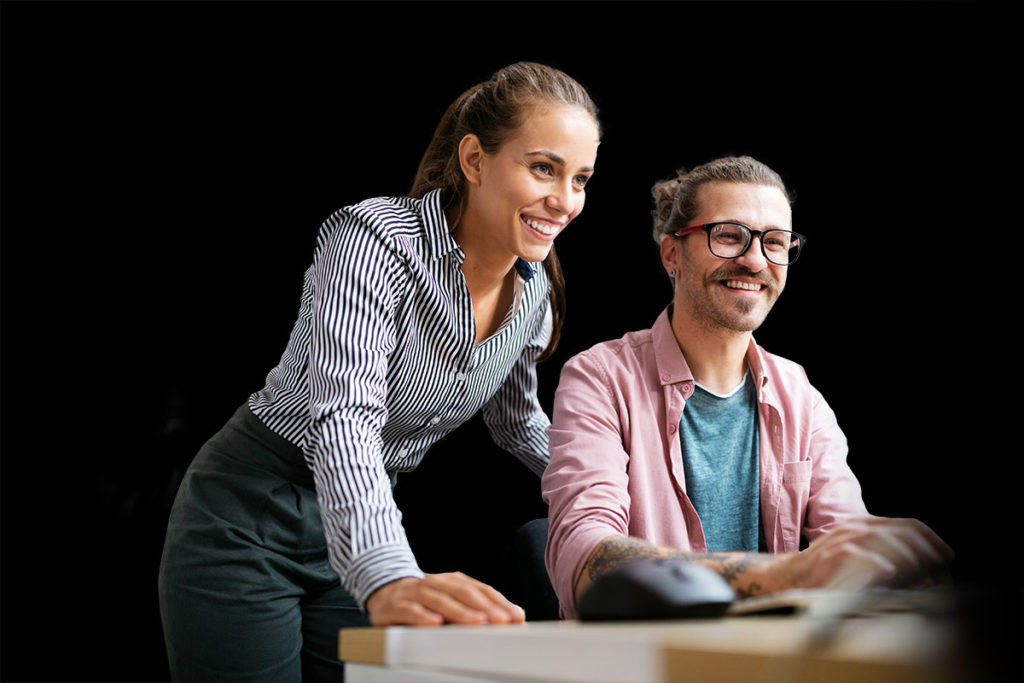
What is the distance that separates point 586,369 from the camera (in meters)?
1.78

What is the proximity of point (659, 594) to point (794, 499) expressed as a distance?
3.67 feet

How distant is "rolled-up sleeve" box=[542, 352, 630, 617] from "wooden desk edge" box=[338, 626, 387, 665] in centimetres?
59

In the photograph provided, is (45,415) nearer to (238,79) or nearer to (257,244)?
(257,244)

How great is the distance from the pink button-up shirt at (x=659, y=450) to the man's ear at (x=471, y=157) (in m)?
0.39

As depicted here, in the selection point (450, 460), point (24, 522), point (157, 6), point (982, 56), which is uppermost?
point (157, 6)

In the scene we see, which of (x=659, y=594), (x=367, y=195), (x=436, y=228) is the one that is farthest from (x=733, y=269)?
(x=367, y=195)

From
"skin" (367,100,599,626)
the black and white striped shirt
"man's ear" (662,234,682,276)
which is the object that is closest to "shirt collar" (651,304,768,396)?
"man's ear" (662,234,682,276)

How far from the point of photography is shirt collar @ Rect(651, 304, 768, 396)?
1774mm

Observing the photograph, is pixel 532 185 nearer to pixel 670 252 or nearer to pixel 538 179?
pixel 538 179

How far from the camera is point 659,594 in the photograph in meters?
0.68

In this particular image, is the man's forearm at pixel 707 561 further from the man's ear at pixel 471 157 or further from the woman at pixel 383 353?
the man's ear at pixel 471 157

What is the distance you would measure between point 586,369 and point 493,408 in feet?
0.79

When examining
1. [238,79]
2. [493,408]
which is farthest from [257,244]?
[493,408]

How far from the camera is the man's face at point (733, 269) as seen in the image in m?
1.80
